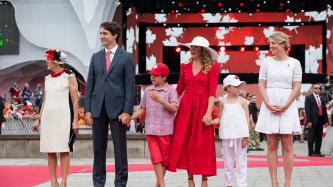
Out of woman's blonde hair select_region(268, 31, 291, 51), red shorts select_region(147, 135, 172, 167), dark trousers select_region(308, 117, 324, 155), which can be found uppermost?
woman's blonde hair select_region(268, 31, 291, 51)

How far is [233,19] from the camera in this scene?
1700 inches

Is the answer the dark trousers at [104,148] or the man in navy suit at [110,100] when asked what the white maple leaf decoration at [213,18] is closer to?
the man in navy suit at [110,100]

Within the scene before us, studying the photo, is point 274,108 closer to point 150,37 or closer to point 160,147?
point 160,147

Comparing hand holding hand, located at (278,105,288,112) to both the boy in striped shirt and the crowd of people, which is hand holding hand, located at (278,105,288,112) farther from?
the boy in striped shirt

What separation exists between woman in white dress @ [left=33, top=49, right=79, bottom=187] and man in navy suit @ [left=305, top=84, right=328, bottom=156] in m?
11.1

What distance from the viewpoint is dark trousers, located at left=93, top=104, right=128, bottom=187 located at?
9344 millimetres

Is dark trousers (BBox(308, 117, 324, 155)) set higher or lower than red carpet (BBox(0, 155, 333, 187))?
higher

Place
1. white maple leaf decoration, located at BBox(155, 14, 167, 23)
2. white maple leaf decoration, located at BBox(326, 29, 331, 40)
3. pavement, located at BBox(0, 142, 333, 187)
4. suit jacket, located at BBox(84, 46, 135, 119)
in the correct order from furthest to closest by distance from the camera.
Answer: white maple leaf decoration, located at BBox(155, 14, 167, 23) < white maple leaf decoration, located at BBox(326, 29, 331, 40) < pavement, located at BBox(0, 142, 333, 187) < suit jacket, located at BBox(84, 46, 135, 119)

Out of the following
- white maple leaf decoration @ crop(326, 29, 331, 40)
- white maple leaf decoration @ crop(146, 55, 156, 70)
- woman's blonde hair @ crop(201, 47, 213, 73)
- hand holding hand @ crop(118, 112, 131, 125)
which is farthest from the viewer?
white maple leaf decoration @ crop(146, 55, 156, 70)

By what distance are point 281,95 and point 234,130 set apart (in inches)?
56.8

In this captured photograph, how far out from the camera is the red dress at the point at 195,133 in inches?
370

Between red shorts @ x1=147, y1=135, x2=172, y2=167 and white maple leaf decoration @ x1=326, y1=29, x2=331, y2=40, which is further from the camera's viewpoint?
white maple leaf decoration @ x1=326, y1=29, x2=331, y2=40

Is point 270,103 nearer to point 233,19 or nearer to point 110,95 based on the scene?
point 110,95

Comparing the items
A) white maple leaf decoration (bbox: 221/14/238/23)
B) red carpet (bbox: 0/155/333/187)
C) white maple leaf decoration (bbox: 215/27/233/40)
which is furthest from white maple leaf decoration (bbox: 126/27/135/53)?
red carpet (bbox: 0/155/333/187)
